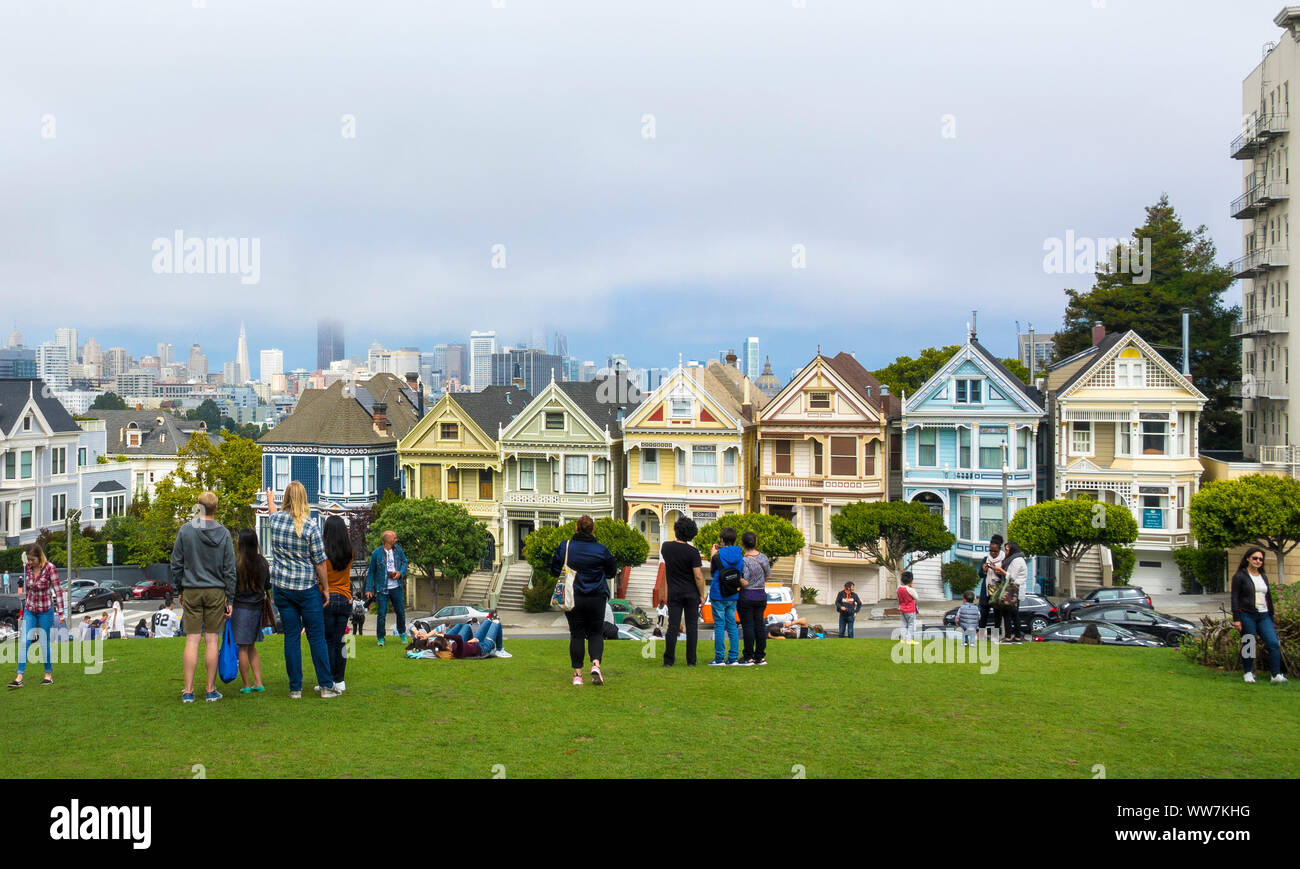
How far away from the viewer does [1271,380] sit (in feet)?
168

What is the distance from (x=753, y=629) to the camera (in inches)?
688

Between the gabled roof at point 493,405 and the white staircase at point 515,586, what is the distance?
7036mm

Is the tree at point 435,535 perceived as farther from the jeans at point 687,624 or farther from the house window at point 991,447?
the jeans at point 687,624

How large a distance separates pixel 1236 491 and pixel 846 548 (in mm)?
16015

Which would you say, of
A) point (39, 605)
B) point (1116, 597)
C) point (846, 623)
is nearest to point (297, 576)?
point (39, 605)

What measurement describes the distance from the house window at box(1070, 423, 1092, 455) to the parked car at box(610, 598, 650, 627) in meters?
23.1

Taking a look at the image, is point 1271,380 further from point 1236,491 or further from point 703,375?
point 703,375

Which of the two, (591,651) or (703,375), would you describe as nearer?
(591,651)

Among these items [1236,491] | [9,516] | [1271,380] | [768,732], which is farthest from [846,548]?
[9,516]

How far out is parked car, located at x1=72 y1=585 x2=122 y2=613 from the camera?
170ft

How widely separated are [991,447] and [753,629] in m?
35.1

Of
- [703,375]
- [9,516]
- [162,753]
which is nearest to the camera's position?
[162,753]

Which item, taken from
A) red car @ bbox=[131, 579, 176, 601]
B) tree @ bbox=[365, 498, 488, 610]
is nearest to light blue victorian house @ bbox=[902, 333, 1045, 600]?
tree @ bbox=[365, 498, 488, 610]

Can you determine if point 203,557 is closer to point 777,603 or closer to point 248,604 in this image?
point 248,604
